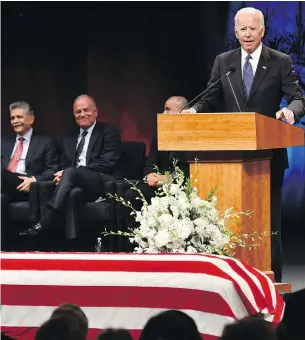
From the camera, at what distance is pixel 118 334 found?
348cm

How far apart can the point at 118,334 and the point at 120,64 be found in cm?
669

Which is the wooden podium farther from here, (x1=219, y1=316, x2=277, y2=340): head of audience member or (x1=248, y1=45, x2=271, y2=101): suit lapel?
(x1=219, y1=316, x2=277, y2=340): head of audience member

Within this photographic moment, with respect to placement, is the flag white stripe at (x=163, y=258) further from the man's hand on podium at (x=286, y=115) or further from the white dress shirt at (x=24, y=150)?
the white dress shirt at (x=24, y=150)

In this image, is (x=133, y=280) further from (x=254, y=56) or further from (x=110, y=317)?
(x=254, y=56)

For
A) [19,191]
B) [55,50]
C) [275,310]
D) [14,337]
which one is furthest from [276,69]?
[55,50]

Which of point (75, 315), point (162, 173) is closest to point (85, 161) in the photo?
point (162, 173)

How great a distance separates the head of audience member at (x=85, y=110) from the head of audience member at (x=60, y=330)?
525 centimetres

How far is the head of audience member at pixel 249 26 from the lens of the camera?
6.26m

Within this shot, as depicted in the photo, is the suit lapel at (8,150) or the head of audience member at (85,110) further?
the suit lapel at (8,150)

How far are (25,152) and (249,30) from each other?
334 cm

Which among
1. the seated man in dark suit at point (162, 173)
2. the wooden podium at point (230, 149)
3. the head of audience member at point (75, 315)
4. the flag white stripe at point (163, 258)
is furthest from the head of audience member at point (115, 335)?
the seated man in dark suit at point (162, 173)

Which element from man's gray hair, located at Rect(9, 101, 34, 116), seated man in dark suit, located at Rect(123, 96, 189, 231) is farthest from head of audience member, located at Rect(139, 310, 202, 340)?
man's gray hair, located at Rect(9, 101, 34, 116)

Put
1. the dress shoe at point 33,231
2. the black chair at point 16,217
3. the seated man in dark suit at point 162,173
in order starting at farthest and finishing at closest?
1. the black chair at point 16,217
2. the dress shoe at point 33,231
3. the seated man in dark suit at point 162,173

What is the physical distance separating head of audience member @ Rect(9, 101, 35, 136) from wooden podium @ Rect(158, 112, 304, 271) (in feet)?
11.0
